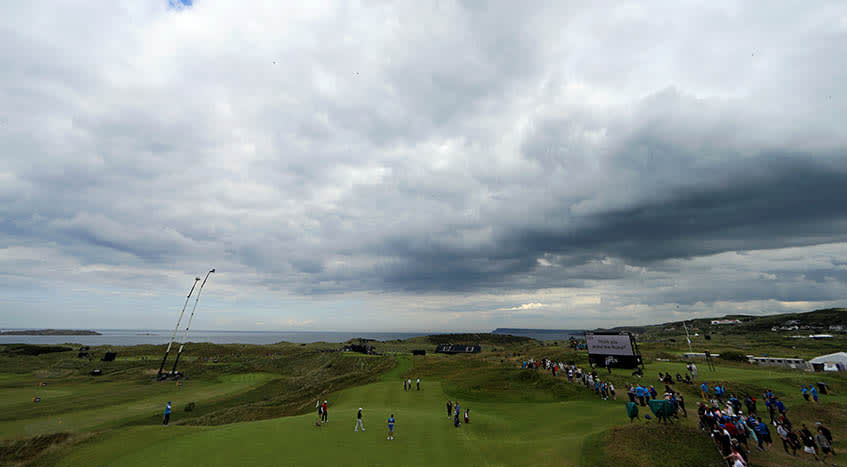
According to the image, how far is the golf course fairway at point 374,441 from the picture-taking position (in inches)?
862

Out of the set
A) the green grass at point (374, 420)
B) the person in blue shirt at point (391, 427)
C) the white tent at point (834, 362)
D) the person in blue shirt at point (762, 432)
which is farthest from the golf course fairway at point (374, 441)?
the white tent at point (834, 362)

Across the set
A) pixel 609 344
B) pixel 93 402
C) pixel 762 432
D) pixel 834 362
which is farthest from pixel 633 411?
pixel 93 402

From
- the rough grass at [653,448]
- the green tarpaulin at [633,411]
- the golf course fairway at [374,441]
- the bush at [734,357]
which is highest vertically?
the green tarpaulin at [633,411]

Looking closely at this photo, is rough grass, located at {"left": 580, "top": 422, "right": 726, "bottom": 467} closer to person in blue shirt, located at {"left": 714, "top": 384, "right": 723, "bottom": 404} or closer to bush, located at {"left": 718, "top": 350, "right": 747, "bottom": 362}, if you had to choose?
person in blue shirt, located at {"left": 714, "top": 384, "right": 723, "bottom": 404}

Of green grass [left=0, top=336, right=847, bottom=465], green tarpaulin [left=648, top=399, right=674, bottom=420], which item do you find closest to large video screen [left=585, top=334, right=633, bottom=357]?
green grass [left=0, top=336, right=847, bottom=465]

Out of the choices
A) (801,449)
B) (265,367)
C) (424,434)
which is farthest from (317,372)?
(801,449)

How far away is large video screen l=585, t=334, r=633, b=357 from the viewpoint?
4924cm

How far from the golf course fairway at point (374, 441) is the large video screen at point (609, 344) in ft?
59.5

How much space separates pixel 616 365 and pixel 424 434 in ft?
119

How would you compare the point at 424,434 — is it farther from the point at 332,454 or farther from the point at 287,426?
the point at 287,426

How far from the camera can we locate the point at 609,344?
166ft

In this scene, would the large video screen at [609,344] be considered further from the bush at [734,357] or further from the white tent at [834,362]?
the bush at [734,357]

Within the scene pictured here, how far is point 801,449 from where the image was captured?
2084 cm

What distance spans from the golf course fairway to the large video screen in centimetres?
1815
